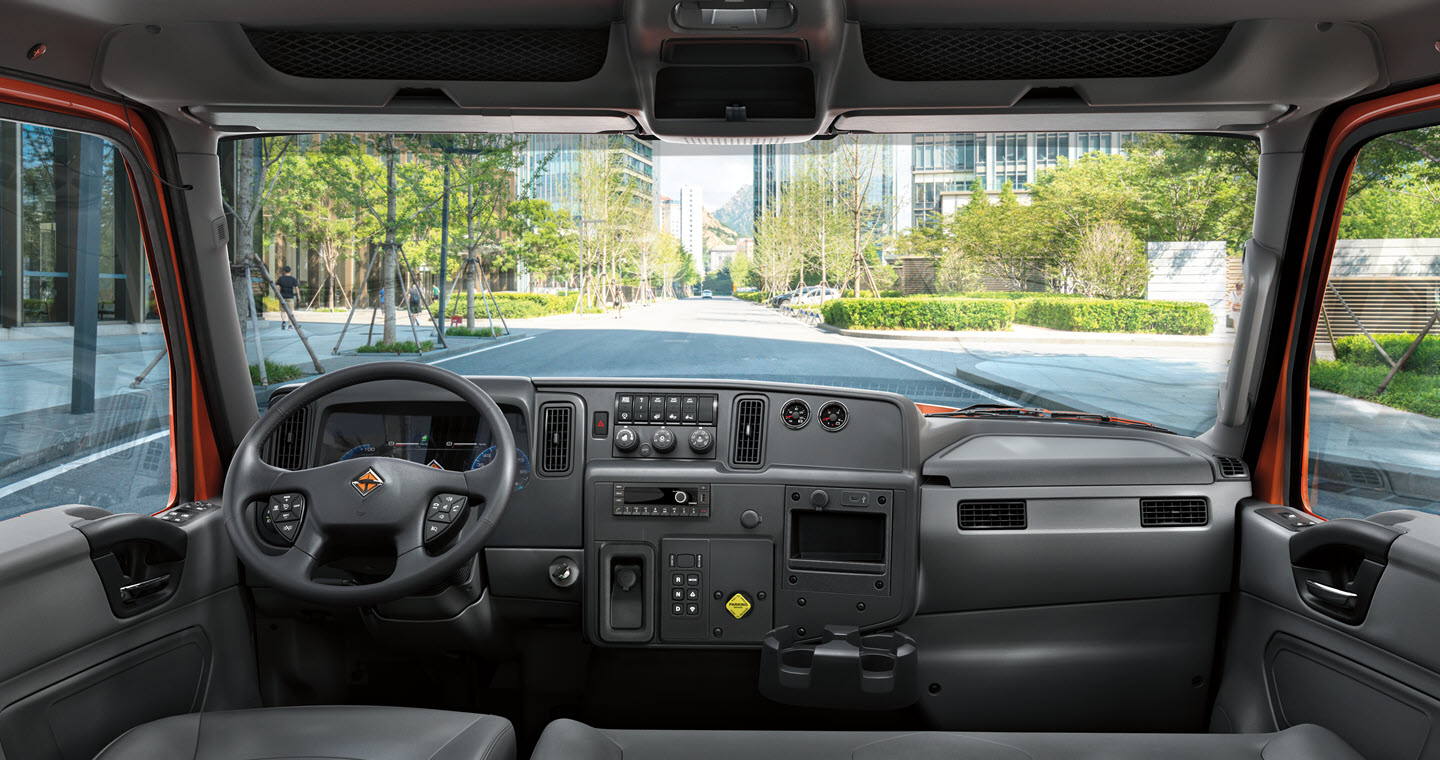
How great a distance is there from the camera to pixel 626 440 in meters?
2.88

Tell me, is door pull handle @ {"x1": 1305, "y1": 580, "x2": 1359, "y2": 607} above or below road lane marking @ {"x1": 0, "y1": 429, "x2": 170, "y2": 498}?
below

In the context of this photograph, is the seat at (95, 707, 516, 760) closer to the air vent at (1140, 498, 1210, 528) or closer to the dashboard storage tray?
the dashboard storage tray

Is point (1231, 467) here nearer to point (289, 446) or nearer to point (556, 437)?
point (556, 437)

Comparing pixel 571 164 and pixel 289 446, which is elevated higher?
pixel 571 164

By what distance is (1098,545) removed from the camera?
292 centimetres

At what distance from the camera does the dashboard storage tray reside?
2.75m

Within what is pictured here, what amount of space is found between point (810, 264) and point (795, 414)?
108cm

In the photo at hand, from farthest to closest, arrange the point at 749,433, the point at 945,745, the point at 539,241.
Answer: the point at 539,241
the point at 749,433
the point at 945,745

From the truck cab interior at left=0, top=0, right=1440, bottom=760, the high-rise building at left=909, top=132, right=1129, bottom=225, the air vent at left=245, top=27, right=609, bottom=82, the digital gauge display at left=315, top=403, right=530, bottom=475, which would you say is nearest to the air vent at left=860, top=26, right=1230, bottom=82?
the truck cab interior at left=0, top=0, right=1440, bottom=760

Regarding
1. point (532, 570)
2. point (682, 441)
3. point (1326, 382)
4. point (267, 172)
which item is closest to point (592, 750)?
point (532, 570)

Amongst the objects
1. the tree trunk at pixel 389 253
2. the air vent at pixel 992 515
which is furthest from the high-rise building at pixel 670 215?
the air vent at pixel 992 515

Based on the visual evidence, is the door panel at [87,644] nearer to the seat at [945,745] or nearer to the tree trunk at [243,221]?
the tree trunk at [243,221]

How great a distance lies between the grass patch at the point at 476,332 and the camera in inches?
132

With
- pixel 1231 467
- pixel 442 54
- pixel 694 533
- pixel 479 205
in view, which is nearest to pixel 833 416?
pixel 694 533
